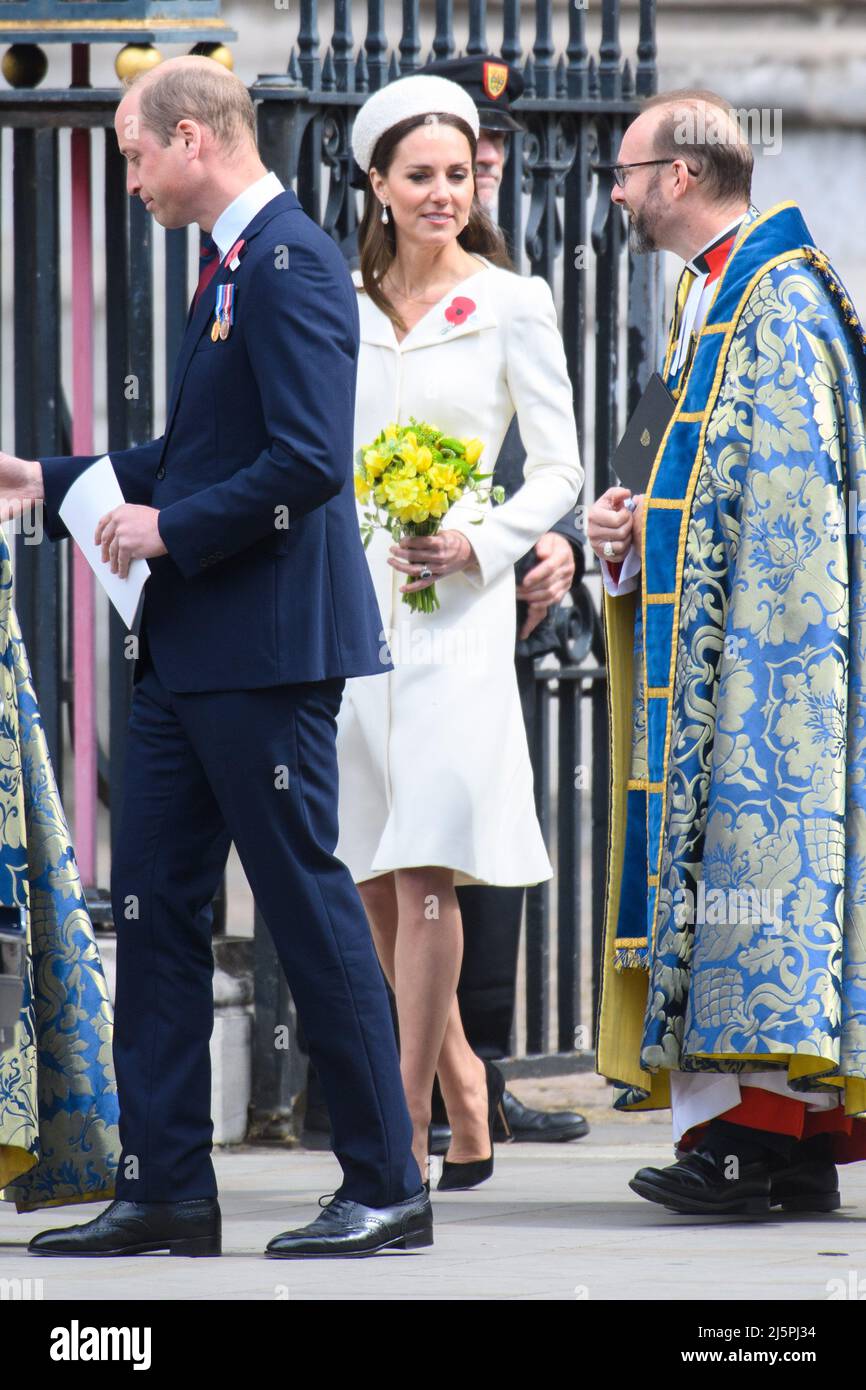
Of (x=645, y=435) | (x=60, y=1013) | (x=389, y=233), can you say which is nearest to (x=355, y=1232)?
(x=60, y=1013)

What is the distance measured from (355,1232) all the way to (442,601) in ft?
4.37

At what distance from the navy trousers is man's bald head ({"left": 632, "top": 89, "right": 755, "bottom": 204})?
1.24 meters

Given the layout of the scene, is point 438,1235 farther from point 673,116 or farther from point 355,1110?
point 673,116

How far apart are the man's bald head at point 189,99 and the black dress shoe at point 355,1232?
1599mm

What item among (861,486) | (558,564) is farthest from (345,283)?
(558,564)

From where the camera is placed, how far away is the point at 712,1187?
4820 mm

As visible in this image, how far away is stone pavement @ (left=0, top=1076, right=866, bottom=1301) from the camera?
3902 millimetres

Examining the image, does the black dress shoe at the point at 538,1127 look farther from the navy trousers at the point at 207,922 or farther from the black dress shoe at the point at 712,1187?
the navy trousers at the point at 207,922

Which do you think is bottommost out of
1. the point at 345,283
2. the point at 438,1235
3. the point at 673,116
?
the point at 438,1235

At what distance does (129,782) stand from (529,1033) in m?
2.18

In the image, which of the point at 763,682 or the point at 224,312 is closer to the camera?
the point at 224,312

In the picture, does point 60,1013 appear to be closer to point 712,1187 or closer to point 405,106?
point 712,1187

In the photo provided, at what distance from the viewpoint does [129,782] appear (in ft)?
14.2

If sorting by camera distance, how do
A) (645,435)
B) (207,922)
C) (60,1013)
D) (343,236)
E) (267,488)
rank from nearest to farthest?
(267,488) < (207,922) < (60,1013) < (645,435) < (343,236)
